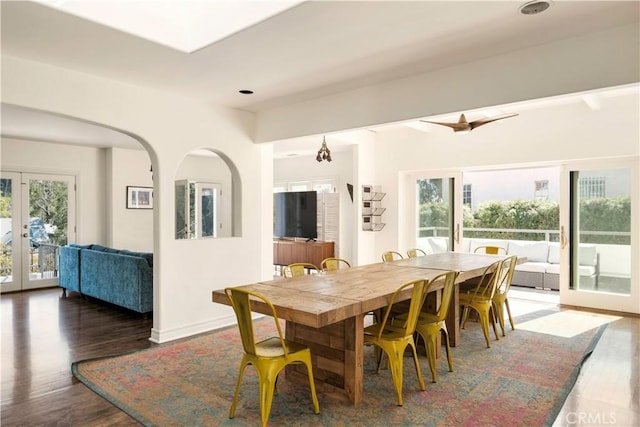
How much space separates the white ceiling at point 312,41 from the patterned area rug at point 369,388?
249 cm

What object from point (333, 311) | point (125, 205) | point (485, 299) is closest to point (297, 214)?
point (125, 205)

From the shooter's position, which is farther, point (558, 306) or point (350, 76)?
point (558, 306)

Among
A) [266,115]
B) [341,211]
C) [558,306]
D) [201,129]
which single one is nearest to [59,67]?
[201,129]

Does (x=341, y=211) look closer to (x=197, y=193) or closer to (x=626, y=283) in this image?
(x=197, y=193)

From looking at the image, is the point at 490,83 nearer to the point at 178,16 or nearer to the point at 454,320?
the point at 454,320

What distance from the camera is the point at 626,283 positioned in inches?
207

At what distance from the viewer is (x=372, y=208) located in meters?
7.34

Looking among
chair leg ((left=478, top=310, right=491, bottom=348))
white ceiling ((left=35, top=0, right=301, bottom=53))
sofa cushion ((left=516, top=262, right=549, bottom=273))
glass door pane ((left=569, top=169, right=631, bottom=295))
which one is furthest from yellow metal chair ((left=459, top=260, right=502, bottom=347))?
sofa cushion ((left=516, top=262, right=549, bottom=273))

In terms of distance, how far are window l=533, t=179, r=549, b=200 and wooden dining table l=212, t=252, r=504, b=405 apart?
7.03m

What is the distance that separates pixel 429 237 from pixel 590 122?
9.63 ft

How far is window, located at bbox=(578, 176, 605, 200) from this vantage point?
17.7ft

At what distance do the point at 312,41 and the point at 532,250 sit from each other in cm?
666

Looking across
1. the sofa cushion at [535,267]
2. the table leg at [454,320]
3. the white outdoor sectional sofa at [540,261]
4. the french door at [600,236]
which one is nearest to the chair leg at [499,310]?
→ the table leg at [454,320]

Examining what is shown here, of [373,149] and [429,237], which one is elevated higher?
[373,149]
